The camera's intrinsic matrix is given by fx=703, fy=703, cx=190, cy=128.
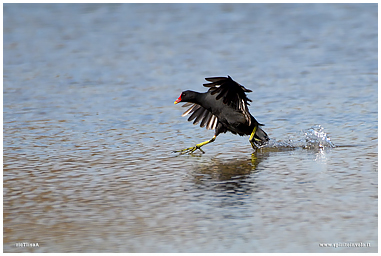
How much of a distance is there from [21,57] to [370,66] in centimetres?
665

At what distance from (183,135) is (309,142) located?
5.29 ft

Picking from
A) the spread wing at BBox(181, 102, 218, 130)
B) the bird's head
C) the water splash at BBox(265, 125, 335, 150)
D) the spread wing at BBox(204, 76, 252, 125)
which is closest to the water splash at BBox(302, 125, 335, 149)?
the water splash at BBox(265, 125, 335, 150)

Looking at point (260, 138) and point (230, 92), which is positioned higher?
point (230, 92)

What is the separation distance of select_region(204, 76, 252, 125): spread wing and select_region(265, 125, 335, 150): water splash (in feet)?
1.54

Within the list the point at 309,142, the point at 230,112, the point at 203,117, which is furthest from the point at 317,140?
the point at 203,117

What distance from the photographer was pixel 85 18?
698 inches

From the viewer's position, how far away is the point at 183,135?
864 cm

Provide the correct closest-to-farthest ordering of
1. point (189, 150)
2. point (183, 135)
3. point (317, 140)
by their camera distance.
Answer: point (189, 150)
point (317, 140)
point (183, 135)

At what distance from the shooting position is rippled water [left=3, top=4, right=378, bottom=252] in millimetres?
5043

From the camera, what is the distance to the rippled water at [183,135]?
5.04 meters

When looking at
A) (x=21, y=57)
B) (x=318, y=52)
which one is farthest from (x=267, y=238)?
(x=21, y=57)

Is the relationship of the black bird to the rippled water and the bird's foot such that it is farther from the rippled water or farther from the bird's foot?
the rippled water

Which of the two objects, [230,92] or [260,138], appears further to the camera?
[260,138]

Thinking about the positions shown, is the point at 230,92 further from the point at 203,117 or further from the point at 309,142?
the point at 309,142
